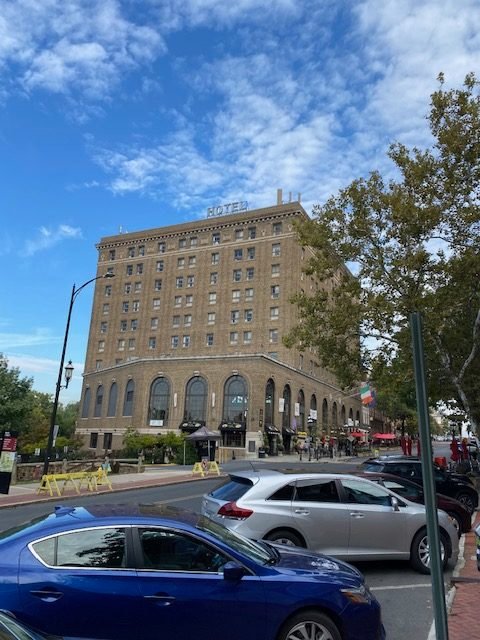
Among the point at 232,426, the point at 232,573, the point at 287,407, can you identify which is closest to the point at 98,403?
the point at 232,426

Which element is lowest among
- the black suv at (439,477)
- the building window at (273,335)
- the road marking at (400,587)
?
the road marking at (400,587)

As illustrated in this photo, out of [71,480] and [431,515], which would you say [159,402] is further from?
[431,515]

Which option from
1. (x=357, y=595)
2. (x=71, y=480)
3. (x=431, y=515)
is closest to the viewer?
(x=431, y=515)

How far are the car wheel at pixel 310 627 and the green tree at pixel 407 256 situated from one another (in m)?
12.7

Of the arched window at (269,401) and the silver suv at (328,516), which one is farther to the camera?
the arched window at (269,401)

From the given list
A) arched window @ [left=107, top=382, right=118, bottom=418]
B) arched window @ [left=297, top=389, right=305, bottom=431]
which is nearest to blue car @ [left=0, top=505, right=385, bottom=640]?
arched window @ [left=297, top=389, right=305, bottom=431]

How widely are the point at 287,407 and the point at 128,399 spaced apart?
2119 centimetres

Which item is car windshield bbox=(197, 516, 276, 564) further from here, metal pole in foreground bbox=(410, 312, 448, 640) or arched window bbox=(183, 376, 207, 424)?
arched window bbox=(183, 376, 207, 424)

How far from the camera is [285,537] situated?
304 inches

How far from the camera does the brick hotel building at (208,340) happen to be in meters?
61.4

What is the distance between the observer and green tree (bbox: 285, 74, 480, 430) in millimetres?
15672

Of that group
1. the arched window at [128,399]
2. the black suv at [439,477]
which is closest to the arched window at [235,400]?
the arched window at [128,399]

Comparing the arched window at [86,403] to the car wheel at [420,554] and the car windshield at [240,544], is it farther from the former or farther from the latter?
the car windshield at [240,544]

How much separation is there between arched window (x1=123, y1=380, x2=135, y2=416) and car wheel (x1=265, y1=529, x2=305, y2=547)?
63.4 m
